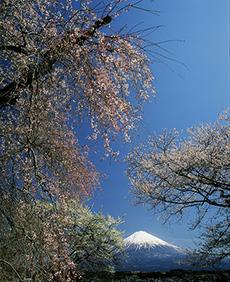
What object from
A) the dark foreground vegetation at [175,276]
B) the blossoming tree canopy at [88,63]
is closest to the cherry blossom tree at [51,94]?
the blossoming tree canopy at [88,63]

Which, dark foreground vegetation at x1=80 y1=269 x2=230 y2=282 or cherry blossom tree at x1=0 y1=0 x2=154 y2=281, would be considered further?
dark foreground vegetation at x1=80 y1=269 x2=230 y2=282

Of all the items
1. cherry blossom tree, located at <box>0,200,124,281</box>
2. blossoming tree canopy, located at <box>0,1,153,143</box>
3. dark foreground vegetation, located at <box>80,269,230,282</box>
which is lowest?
dark foreground vegetation, located at <box>80,269,230,282</box>

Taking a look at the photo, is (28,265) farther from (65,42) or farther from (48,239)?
(65,42)

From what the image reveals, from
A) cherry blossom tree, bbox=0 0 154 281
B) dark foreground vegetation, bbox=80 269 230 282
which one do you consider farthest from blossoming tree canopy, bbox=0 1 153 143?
dark foreground vegetation, bbox=80 269 230 282

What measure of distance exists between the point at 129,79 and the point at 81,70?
81cm

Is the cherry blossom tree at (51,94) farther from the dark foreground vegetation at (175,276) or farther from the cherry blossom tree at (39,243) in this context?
the dark foreground vegetation at (175,276)

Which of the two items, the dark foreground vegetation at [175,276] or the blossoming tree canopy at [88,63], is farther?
the dark foreground vegetation at [175,276]

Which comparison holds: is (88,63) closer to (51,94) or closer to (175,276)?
(51,94)

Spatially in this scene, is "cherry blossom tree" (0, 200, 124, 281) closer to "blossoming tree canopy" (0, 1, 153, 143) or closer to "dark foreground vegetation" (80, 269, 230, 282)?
"blossoming tree canopy" (0, 1, 153, 143)

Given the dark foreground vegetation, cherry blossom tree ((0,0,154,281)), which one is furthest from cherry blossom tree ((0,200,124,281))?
the dark foreground vegetation

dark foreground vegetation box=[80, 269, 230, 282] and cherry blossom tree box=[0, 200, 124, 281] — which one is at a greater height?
cherry blossom tree box=[0, 200, 124, 281]

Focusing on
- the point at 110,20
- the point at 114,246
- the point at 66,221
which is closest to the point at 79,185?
the point at 66,221

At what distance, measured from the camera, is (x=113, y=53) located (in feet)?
10.3

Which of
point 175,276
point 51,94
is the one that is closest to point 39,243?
point 51,94
